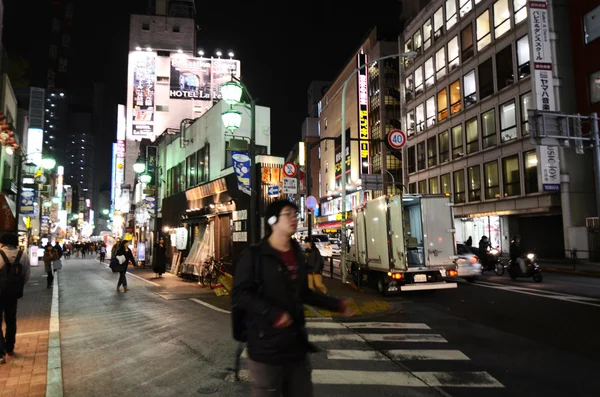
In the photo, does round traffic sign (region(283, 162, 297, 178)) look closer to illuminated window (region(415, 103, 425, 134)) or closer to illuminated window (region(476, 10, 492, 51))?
illuminated window (region(476, 10, 492, 51))

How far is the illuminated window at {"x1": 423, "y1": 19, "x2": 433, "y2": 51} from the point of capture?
131 ft

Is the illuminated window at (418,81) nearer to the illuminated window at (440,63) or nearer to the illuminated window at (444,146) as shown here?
the illuminated window at (440,63)

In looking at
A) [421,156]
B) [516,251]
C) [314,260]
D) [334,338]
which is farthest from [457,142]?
[334,338]

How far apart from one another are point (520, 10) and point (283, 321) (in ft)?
106

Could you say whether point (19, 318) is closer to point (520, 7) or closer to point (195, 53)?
point (520, 7)

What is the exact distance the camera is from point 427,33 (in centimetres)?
Answer: 4028

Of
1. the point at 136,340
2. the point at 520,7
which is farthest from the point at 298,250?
the point at 520,7

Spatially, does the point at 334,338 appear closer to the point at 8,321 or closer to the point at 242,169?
the point at 8,321

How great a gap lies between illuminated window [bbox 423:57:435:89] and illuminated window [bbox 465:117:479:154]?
7156 mm

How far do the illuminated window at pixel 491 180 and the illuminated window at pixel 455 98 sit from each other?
19.9 feet

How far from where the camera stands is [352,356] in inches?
271

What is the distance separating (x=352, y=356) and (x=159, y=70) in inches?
2256

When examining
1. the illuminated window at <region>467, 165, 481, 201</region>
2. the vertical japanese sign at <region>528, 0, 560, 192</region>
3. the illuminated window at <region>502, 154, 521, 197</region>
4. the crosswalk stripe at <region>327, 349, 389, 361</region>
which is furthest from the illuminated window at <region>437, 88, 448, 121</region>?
the crosswalk stripe at <region>327, 349, 389, 361</region>

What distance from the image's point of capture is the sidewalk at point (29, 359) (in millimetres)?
5398
